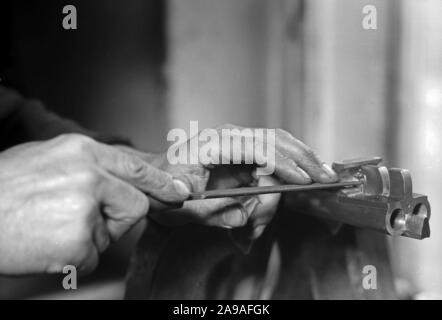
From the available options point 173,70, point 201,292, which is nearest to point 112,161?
point 201,292

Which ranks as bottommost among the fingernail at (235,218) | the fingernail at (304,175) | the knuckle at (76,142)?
the fingernail at (235,218)

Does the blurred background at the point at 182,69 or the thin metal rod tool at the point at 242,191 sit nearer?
the thin metal rod tool at the point at 242,191

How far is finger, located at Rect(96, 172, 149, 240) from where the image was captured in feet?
1.07

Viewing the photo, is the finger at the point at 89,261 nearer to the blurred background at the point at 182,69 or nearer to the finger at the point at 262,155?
the finger at the point at 262,155

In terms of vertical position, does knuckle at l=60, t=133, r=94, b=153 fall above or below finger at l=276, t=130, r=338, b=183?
above

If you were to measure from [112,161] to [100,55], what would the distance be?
1.71 ft

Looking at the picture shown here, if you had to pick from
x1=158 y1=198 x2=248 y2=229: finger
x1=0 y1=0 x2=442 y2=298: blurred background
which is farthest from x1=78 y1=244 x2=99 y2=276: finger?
x1=0 y1=0 x2=442 y2=298: blurred background

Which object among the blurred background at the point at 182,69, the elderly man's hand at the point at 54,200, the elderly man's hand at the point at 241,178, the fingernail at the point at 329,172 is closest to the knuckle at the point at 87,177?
the elderly man's hand at the point at 54,200

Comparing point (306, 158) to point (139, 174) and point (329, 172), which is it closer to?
point (329, 172)

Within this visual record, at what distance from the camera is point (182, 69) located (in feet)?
2.65

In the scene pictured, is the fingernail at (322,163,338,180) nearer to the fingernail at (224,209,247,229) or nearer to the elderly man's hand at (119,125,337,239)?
the elderly man's hand at (119,125,337,239)

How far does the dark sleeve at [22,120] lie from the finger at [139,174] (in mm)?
373

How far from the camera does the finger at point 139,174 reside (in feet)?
1.08

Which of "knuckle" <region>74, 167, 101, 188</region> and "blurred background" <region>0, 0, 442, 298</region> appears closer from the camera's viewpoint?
"knuckle" <region>74, 167, 101, 188</region>
